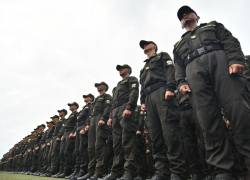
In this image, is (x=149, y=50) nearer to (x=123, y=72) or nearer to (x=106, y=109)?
(x=123, y=72)

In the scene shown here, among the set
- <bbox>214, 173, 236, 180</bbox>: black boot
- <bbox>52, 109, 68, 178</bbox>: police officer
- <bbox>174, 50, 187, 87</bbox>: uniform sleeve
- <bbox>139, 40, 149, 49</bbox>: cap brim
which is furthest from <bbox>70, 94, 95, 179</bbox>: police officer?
<bbox>214, 173, 236, 180</bbox>: black boot

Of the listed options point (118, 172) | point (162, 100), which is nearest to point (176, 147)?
point (162, 100)

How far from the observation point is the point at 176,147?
4.15 meters

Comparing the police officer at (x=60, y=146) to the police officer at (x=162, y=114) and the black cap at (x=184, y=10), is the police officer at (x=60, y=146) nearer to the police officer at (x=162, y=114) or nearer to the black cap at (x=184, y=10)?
the police officer at (x=162, y=114)

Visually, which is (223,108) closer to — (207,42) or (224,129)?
(224,129)

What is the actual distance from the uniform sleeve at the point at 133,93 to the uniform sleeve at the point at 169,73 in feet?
3.46

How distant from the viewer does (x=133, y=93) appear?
5.51 meters

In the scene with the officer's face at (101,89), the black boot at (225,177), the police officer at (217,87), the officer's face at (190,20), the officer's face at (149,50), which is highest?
the officer's face at (101,89)

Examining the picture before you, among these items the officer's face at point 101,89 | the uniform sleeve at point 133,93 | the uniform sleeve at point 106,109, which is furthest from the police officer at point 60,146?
the uniform sleeve at point 133,93

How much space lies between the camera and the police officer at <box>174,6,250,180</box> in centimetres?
288

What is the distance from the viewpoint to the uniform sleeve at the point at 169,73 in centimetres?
426

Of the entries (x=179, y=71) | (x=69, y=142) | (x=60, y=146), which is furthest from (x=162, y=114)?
(x=60, y=146)

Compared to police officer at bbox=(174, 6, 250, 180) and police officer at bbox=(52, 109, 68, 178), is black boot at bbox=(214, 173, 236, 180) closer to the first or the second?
police officer at bbox=(174, 6, 250, 180)

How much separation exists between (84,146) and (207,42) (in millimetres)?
5278
